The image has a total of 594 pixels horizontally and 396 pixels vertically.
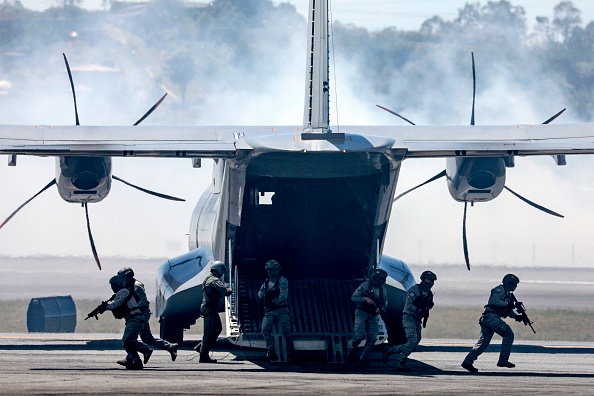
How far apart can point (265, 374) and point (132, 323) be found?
2.47 metres

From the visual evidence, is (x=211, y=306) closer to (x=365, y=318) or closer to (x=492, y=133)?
(x=365, y=318)

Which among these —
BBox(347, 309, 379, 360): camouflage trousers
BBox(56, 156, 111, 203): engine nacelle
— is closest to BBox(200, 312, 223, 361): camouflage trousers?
BBox(347, 309, 379, 360): camouflage trousers

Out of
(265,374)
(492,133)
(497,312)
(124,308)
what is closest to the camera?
(265,374)

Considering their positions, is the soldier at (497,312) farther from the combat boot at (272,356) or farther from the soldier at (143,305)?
the soldier at (143,305)

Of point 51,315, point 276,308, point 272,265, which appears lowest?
point 51,315

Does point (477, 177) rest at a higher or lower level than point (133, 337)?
higher

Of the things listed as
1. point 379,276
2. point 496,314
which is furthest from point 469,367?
point 379,276

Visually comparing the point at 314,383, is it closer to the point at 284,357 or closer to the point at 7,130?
the point at 284,357

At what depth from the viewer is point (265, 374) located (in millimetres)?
19750

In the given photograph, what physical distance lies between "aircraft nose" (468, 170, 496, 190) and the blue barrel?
1272 cm

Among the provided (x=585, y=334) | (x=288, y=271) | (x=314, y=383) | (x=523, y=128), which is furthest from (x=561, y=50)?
(x=314, y=383)

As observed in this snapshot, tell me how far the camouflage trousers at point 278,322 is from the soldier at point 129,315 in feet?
7.39

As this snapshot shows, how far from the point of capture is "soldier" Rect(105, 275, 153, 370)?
20.5 m

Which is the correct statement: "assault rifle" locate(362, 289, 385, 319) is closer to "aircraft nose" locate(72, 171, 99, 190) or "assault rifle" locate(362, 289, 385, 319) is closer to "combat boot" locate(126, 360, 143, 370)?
"combat boot" locate(126, 360, 143, 370)
